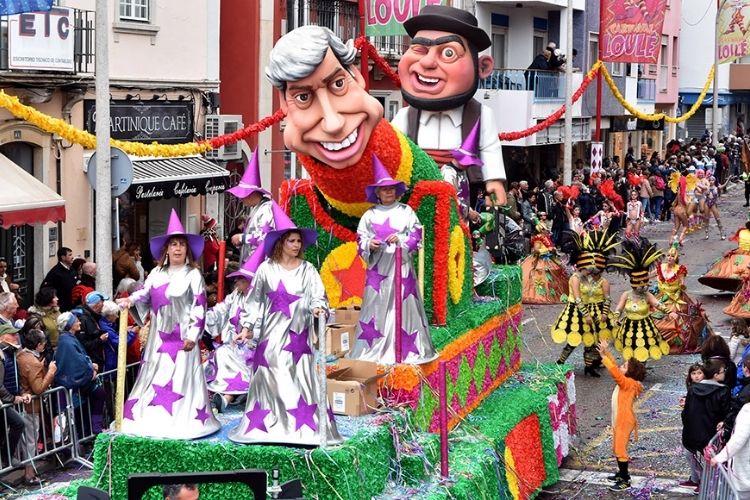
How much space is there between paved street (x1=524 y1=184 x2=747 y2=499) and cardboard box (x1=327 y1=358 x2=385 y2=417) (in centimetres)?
291

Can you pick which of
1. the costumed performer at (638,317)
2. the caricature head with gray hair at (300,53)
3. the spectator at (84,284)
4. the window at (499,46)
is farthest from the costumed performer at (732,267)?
the window at (499,46)

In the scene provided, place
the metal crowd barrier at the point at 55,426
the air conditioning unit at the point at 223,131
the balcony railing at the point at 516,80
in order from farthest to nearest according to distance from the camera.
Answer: the balcony railing at the point at 516,80
the air conditioning unit at the point at 223,131
the metal crowd barrier at the point at 55,426

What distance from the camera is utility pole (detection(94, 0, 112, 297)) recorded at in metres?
14.1

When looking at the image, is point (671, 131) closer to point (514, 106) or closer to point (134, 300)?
point (514, 106)

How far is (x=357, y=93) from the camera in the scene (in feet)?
32.8

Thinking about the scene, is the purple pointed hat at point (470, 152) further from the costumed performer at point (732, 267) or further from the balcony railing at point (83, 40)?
the costumed performer at point (732, 267)

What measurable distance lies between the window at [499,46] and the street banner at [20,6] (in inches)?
890

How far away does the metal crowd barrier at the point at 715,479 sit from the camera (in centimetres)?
981

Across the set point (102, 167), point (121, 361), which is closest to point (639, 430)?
point (102, 167)

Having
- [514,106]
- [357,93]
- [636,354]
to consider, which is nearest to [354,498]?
[357,93]

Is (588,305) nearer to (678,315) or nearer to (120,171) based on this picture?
(678,315)

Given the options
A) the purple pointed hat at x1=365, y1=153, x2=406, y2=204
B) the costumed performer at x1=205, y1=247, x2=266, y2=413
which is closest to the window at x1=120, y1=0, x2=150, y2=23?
the purple pointed hat at x1=365, y1=153, x2=406, y2=204

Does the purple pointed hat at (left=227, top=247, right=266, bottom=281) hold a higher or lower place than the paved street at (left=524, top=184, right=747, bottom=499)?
higher

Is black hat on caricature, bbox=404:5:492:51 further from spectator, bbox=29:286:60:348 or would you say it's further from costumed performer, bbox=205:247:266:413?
spectator, bbox=29:286:60:348
